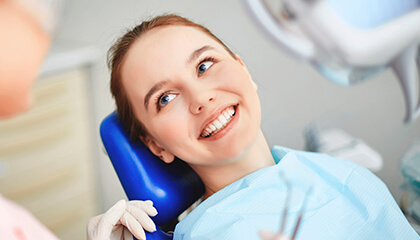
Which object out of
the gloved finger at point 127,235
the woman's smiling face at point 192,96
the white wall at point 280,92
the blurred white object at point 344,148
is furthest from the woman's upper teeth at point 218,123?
the white wall at point 280,92

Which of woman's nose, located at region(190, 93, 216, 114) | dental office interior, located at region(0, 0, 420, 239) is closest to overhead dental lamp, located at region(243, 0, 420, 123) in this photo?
woman's nose, located at region(190, 93, 216, 114)

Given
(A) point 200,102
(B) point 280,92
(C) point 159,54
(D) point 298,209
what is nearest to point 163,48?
(C) point 159,54

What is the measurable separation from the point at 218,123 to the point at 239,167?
0.38 ft

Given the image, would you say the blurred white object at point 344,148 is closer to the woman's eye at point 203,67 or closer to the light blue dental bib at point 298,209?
the light blue dental bib at point 298,209

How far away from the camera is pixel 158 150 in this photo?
2.86 ft

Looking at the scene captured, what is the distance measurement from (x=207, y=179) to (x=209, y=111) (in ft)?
0.57

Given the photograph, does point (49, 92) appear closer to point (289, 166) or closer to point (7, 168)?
point (7, 168)

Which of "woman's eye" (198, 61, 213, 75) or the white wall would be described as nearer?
"woman's eye" (198, 61, 213, 75)

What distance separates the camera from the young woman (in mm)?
747

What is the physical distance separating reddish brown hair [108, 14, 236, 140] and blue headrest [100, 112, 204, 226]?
0.03 m

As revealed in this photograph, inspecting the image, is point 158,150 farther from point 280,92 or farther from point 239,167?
point 280,92

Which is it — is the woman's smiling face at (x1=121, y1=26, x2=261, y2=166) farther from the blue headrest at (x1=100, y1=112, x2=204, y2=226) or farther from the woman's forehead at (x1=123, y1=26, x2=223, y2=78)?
the blue headrest at (x1=100, y1=112, x2=204, y2=226)

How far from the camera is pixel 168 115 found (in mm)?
768

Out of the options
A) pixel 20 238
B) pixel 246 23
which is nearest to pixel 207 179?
pixel 20 238
